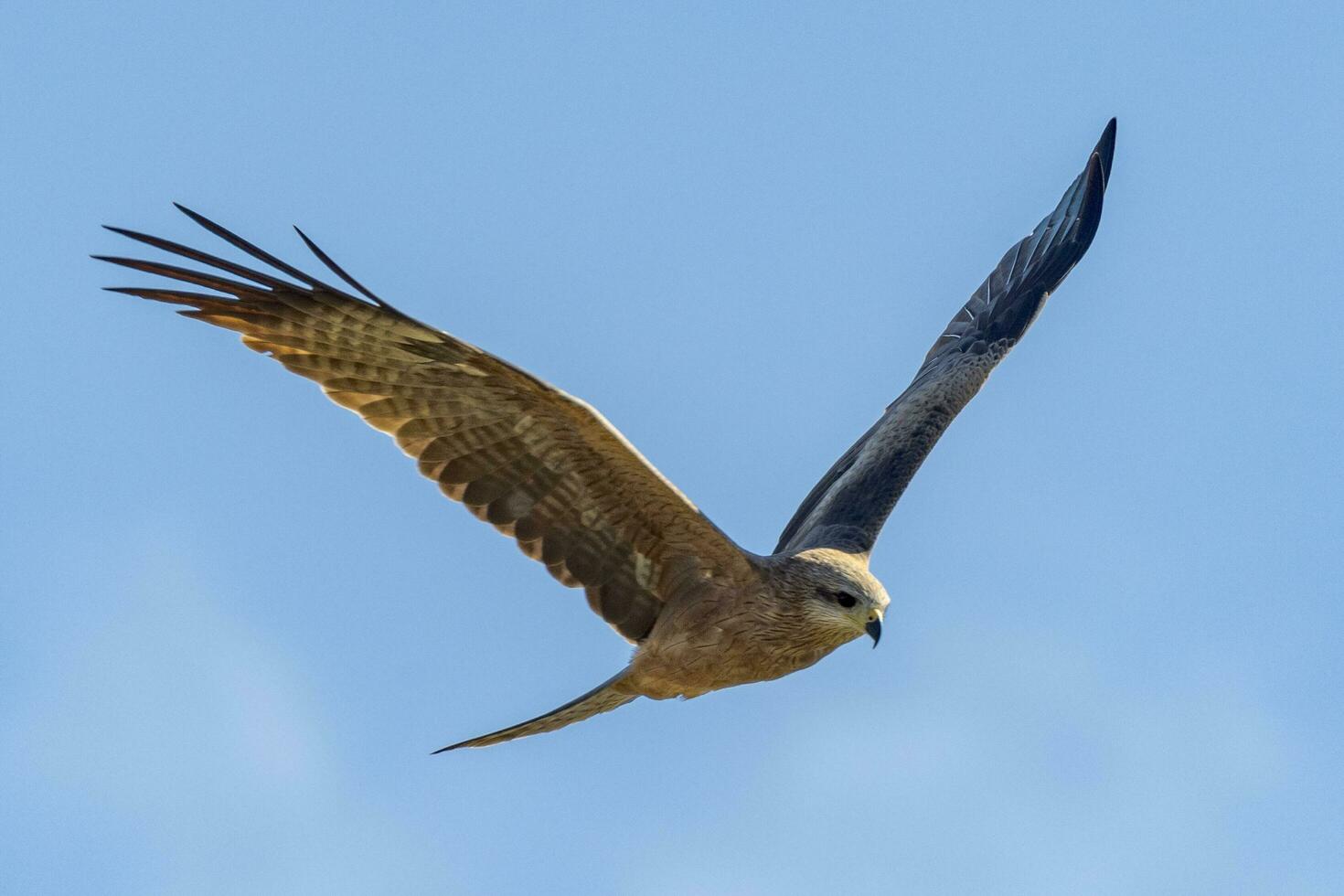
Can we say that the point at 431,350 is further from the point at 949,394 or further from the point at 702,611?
the point at 949,394

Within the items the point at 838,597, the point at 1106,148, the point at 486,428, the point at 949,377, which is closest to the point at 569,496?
the point at 486,428

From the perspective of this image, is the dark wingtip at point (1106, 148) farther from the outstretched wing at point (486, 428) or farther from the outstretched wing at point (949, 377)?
the outstretched wing at point (486, 428)

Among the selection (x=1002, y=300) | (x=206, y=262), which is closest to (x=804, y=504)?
(x=1002, y=300)

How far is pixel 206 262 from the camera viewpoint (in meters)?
9.26

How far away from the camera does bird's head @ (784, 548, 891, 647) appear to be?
Result: 33.7 feet

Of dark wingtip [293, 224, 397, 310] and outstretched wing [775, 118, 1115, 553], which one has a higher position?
outstretched wing [775, 118, 1115, 553]

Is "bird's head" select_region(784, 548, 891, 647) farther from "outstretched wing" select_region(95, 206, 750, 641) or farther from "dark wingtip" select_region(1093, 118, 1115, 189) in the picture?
"dark wingtip" select_region(1093, 118, 1115, 189)

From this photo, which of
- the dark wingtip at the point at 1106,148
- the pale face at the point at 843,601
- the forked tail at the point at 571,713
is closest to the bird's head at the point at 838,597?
the pale face at the point at 843,601

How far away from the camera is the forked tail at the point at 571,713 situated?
1005cm

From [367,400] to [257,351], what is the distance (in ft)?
1.96

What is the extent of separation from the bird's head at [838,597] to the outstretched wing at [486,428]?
1.04ft

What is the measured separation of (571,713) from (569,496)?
3.70 feet

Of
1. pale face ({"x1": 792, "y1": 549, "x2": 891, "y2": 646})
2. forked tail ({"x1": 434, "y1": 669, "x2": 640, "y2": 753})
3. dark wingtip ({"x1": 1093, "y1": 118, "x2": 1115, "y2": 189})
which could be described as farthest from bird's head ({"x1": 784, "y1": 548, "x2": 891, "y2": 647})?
dark wingtip ({"x1": 1093, "y1": 118, "x2": 1115, "y2": 189})

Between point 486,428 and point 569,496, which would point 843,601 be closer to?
point 569,496
